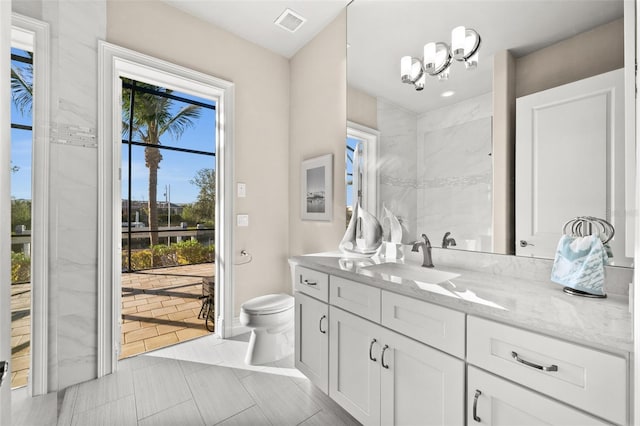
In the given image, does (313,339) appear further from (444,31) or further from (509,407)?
(444,31)

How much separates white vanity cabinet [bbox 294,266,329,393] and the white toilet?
33 cm

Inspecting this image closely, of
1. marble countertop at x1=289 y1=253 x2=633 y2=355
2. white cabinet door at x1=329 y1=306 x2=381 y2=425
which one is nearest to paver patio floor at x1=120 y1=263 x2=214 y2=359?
white cabinet door at x1=329 y1=306 x2=381 y2=425

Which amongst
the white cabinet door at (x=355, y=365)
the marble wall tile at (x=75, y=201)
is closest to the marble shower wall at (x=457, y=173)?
the white cabinet door at (x=355, y=365)

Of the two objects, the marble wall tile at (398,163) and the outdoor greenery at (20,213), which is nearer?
the outdoor greenery at (20,213)

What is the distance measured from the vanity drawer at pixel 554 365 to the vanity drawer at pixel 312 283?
772mm

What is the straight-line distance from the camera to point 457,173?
1526mm

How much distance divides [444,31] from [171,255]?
4.49m

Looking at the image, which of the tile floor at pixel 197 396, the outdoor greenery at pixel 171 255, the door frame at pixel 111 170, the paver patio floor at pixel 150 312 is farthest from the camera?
the outdoor greenery at pixel 171 255

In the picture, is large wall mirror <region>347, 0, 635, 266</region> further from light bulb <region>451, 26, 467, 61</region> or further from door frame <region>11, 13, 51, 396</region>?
door frame <region>11, 13, 51, 396</region>

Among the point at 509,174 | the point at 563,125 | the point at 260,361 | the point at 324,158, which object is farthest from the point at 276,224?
the point at 563,125

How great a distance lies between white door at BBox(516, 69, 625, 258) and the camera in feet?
3.42

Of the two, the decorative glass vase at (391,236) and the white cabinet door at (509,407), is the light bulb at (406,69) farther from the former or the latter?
the white cabinet door at (509,407)

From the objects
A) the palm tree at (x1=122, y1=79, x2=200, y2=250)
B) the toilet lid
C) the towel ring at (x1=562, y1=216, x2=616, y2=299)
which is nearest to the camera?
the towel ring at (x1=562, y1=216, x2=616, y2=299)

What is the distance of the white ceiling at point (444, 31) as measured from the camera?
1173 mm
